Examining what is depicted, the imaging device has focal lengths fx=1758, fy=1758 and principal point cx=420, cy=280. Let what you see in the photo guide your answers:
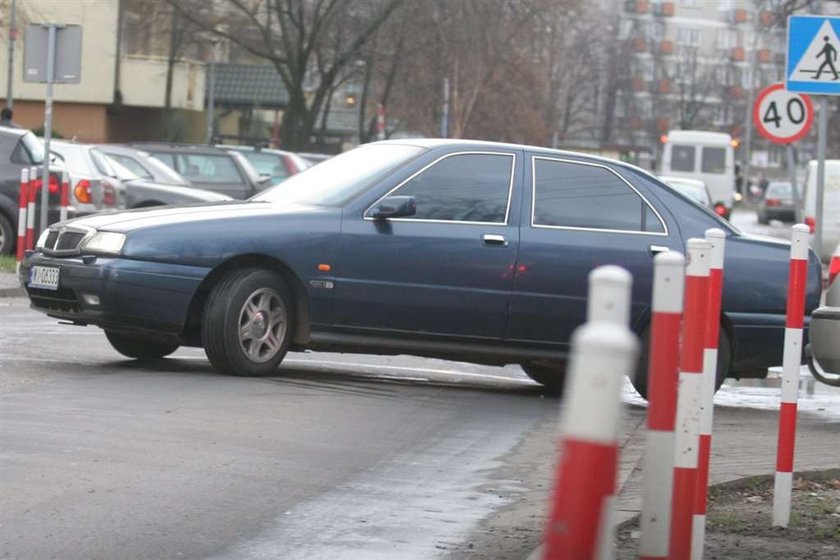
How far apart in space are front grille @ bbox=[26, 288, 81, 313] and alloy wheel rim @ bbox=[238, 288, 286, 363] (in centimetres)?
99

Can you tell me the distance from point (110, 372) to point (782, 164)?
13897 cm

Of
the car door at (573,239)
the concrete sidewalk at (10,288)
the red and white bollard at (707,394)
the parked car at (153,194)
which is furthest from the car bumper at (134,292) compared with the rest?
the parked car at (153,194)

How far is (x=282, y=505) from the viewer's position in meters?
6.62

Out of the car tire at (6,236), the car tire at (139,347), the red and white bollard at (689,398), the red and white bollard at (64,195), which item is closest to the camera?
the red and white bollard at (689,398)

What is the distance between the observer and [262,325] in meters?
10.3

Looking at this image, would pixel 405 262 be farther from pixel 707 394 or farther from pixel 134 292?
pixel 707 394

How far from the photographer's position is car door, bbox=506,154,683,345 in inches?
420

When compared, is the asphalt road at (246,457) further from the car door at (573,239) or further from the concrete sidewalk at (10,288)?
the concrete sidewalk at (10,288)

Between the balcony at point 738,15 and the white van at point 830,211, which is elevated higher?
the balcony at point 738,15

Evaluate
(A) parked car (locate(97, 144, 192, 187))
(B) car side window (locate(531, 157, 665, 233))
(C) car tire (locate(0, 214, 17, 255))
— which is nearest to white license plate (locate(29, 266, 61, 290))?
(B) car side window (locate(531, 157, 665, 233))

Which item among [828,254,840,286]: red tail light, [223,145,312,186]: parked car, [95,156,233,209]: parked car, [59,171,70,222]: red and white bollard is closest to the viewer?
[828,254,840,286]: red tail light

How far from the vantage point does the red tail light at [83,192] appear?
20.8 m

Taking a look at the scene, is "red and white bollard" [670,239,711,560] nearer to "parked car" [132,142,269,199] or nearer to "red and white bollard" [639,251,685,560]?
"red and white bollard" [639,251,685,560]

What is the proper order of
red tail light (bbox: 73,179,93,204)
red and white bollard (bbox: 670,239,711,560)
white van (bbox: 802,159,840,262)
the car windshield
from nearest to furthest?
red and white bollard (bbox: 670,239,711,560) → the car windshield → red tail light (bbox: 73,179,93,204) → white van (bbox: 802,159,840,262)
